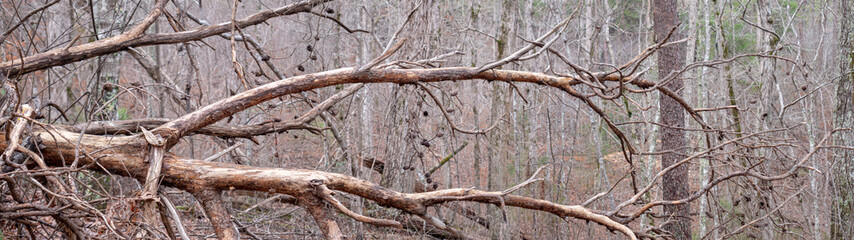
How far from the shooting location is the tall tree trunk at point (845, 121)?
562cm

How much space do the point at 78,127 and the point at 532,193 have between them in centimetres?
558

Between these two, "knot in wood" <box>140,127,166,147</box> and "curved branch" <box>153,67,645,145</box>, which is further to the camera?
"curved branch" <box>153,67,645,145</box>

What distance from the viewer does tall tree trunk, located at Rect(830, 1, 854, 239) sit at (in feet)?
18.5

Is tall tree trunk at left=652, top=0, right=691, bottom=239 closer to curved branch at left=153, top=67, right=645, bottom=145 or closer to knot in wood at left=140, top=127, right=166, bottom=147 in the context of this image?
curved branch at left=153, top=67, right=645, bottom=145

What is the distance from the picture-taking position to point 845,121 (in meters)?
5.66

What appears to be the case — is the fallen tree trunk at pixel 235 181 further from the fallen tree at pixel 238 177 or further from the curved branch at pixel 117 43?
the curved branch at pixel 117 43

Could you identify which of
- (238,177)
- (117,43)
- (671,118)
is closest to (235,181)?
(238,177)

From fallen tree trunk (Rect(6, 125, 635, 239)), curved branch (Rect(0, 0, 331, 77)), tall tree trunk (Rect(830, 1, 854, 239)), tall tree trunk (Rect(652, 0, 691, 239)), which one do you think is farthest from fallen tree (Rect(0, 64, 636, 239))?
tall tree trunk (Rect(830, 1, 854, 239))

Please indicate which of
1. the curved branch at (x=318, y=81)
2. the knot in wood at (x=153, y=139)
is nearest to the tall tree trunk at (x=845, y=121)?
the curved branch at (x=318, y=81)

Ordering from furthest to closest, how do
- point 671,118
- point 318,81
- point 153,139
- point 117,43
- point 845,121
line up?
point 671,118 → point 845,121 → point 117,43 → point 318,81 → point 153,139

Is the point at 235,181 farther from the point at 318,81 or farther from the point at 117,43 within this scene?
the point at 117,43

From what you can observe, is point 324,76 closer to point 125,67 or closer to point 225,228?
point 225,228

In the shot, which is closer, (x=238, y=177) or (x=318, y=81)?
(x=238, y=177)

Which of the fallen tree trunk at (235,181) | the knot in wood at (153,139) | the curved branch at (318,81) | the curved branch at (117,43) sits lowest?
the fallen tree trunk at (235,181)
